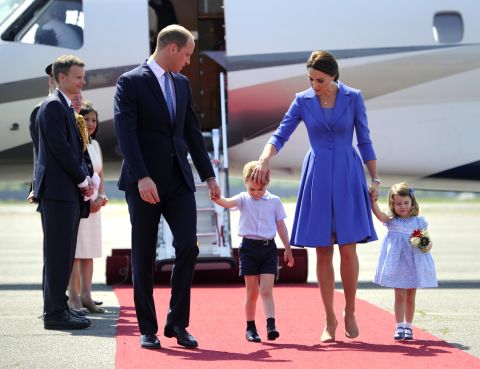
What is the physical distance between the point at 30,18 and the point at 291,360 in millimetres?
6423

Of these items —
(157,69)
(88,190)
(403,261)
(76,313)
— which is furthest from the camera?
(76,313)

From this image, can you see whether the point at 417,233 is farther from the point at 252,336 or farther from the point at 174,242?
the point at 174,242

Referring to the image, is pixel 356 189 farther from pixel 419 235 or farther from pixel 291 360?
pixel 291 360

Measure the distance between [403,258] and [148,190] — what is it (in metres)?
1.84

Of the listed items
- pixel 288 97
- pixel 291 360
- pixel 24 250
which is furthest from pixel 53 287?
pixel 24 250

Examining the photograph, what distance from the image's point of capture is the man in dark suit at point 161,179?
7.18 metres

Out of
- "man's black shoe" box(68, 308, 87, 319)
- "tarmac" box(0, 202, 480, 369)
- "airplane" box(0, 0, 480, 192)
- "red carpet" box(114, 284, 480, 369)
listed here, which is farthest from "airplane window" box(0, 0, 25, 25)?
"man's black shoe" box(68, 308, 87, 319)

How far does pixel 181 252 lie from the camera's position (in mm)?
7180

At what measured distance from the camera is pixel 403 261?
7.75 m

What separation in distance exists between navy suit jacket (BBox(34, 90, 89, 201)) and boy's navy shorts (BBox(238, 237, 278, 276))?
4.30 ft

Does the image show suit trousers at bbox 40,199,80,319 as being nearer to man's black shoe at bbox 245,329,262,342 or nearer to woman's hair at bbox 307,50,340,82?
man's black shoe at bbox 245,329,262,342

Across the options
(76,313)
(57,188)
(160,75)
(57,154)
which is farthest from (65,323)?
(160,75)

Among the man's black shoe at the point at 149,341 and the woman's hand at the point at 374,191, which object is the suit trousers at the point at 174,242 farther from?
the woman's hand at the point at 374,191

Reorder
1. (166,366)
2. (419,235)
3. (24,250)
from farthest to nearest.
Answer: (24,250)
(419,235)
(166,366)
